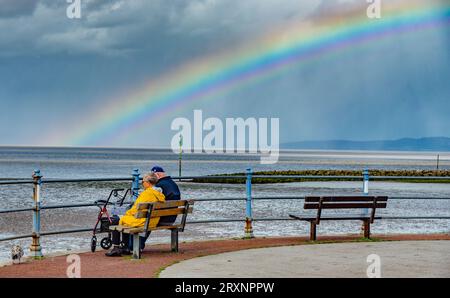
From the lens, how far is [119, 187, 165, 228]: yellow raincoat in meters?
12.2

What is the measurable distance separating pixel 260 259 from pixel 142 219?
6.29ft

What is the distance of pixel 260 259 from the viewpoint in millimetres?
12023

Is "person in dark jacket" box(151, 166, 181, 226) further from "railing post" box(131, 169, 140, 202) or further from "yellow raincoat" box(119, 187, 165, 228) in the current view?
"railing post" box(131, 169, 140, 202)

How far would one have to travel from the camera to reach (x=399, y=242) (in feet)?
47.5

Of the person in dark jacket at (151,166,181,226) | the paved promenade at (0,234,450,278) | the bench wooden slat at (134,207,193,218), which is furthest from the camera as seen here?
the person in dark jacket at (151,166,181,226)

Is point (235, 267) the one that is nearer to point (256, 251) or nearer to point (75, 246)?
point (256, 251)

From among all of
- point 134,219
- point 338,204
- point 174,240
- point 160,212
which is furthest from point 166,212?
point 338,204

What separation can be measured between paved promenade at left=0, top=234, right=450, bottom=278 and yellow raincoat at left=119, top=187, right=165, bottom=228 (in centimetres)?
53

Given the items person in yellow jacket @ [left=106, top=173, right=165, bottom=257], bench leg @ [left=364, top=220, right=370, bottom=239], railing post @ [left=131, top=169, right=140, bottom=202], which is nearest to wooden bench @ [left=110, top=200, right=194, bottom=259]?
person in yellow jacket @ [left=106, top=173, right=165, bottom=257]

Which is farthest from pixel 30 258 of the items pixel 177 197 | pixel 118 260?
pixel 177 197

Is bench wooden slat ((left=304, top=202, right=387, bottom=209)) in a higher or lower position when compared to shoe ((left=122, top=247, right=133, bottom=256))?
higher

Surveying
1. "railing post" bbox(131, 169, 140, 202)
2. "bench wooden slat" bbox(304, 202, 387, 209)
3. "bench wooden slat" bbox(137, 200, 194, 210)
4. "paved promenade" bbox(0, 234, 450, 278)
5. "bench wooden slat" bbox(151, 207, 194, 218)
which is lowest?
"paved promenade" bbox(0, 234, 450, 278)

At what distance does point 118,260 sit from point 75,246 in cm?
731

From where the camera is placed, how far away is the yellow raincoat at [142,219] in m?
12.2
